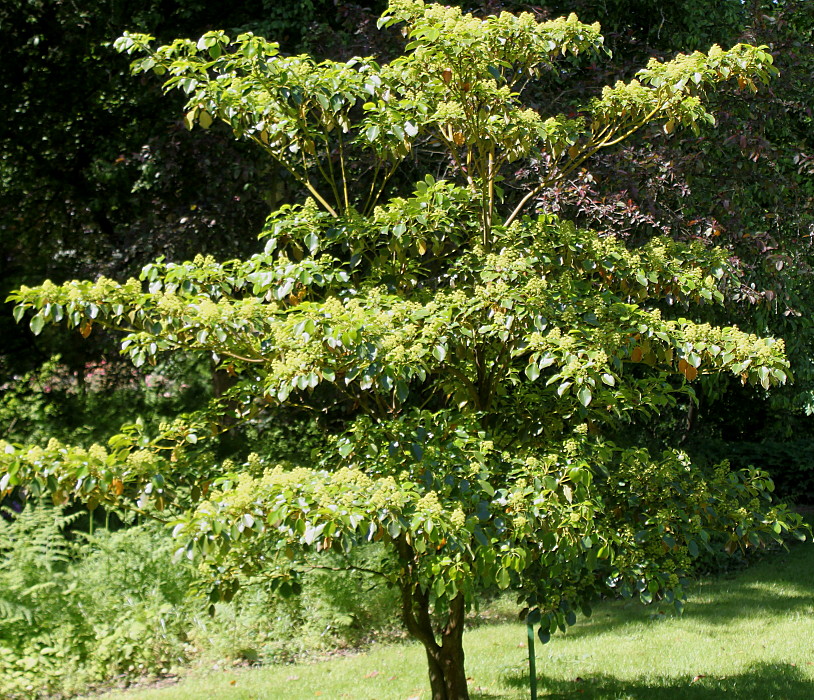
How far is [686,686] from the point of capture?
198 inches

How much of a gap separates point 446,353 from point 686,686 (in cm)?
295

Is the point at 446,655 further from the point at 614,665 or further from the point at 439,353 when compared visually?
the point at 614,665

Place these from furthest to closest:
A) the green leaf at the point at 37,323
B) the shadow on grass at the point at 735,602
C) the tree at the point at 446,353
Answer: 1. the shadow on grass at the point at 735,602
2. the green leaf at the point at 37,323
3. the tree at the point at 446,353

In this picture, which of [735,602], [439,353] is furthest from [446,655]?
[735,602]

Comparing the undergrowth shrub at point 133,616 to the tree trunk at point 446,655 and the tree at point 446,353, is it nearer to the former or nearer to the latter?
the tree trunk at point 446,655

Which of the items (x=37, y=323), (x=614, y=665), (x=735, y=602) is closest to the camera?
(x=37, y=323)

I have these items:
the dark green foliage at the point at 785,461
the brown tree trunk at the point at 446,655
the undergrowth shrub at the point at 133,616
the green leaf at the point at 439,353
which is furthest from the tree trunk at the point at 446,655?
the dark green foliage at the point at 785,461

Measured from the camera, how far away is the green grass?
16.5 ft

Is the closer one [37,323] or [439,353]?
[439,353]

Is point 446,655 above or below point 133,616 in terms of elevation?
below

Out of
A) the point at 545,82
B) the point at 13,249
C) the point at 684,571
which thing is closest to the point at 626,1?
the point at 545,82

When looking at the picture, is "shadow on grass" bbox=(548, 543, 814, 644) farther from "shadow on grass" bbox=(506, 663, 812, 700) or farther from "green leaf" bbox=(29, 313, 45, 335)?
"green leaf" bbox=(29, 313, 45, 335)

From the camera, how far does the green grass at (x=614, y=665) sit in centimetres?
504

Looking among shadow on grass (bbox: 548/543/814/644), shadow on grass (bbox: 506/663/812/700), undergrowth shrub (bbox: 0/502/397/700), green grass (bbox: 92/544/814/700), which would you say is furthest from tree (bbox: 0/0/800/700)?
shadow on grass (bbox: 548/543/814/644)
